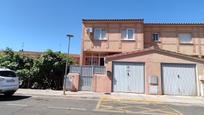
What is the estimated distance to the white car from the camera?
1084cm

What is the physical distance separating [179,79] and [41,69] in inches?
519

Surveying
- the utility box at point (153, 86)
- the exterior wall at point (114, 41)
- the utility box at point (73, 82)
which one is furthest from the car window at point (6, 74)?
the utility box at point (153, 86)

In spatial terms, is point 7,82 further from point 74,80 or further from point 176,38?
point 176,38

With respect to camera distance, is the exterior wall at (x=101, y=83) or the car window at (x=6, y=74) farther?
the exterior wall at (x=101, y=83)

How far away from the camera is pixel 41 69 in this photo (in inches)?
687

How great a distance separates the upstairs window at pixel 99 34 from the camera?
69.4 ft

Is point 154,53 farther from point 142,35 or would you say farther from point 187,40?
point 187,40

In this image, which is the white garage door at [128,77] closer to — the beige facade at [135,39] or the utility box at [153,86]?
the utility box at [153,86]

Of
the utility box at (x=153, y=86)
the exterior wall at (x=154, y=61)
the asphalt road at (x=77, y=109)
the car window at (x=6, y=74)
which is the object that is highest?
the exterior wall at (x=154, y=61)

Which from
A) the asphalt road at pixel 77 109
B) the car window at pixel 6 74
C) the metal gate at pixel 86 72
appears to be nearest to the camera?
the asphalt road at pixel 77 109

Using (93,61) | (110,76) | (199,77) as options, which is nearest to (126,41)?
(93,61)

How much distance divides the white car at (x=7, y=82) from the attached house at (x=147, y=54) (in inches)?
308

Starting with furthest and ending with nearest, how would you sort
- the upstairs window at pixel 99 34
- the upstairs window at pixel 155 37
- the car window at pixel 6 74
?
the upstairs window at pixel 155 37, the upstairs window at pixel 99 34, the car window at pixel 6 74

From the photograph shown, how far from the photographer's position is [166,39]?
21.3m
